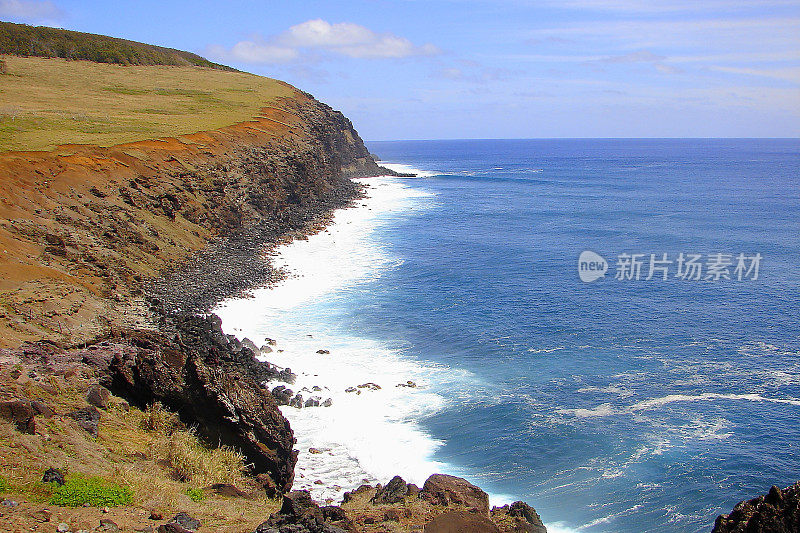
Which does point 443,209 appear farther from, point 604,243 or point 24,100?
point 24,100

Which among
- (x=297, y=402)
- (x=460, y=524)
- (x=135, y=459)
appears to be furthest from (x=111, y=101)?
(x=460, y=524)

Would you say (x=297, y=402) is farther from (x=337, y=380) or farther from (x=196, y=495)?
(x=196, y=495)

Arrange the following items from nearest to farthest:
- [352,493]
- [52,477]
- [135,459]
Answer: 1. [52,477]
2. [135,459]
3. [352,493]

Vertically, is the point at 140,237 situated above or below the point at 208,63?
below

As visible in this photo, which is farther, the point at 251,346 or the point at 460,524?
the point at 251,346

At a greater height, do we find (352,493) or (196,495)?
(196,495)

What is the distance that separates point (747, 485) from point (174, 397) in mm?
18484

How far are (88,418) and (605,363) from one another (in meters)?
22.8

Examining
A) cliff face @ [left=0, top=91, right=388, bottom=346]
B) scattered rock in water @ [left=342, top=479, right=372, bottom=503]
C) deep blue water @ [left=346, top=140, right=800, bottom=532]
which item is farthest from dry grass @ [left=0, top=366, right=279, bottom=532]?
deep blue water @ [left=346, top=140, right=800, bottom=532]

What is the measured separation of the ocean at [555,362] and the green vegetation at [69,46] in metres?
64.1

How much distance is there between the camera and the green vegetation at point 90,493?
38.5ft

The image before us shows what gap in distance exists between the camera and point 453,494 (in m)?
15.9

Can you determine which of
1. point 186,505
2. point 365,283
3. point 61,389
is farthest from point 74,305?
point 365,283

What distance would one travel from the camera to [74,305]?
90.1 ft
